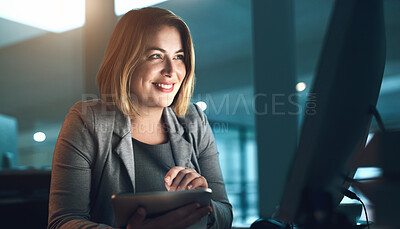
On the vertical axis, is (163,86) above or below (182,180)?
above

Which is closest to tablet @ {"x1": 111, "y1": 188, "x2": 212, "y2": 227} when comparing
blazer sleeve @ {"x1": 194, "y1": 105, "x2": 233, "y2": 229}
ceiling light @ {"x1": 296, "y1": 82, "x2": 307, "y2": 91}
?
blazer sleeve @ {"x1": 194, "y1": 105, "x2": 233, "y2": 229}

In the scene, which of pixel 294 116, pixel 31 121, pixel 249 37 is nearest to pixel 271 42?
pixel 249 37

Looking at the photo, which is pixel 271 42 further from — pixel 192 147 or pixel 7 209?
pixel 7 209

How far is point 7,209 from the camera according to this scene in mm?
1546

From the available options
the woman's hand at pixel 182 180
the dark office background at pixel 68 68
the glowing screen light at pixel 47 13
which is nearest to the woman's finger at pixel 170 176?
the woman's hand at pixel 182 180

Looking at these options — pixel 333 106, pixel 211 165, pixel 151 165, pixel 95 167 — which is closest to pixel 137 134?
pixel 151 165

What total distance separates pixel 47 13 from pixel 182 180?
11.3 feet

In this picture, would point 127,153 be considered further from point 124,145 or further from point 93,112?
point 93,112

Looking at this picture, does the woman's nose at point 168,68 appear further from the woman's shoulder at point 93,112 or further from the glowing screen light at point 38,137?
the glowing screen light at point 38,137

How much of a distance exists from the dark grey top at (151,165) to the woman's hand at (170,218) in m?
0.63

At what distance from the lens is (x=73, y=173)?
116 cm

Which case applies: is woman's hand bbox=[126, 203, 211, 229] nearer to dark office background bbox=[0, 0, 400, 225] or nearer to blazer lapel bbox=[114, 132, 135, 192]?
blazer lapel bbox=[114, 132, 135, 192]

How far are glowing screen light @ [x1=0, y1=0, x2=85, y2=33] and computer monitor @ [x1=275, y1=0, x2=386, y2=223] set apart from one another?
3536 millimetres

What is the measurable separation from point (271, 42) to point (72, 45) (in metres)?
2.47
